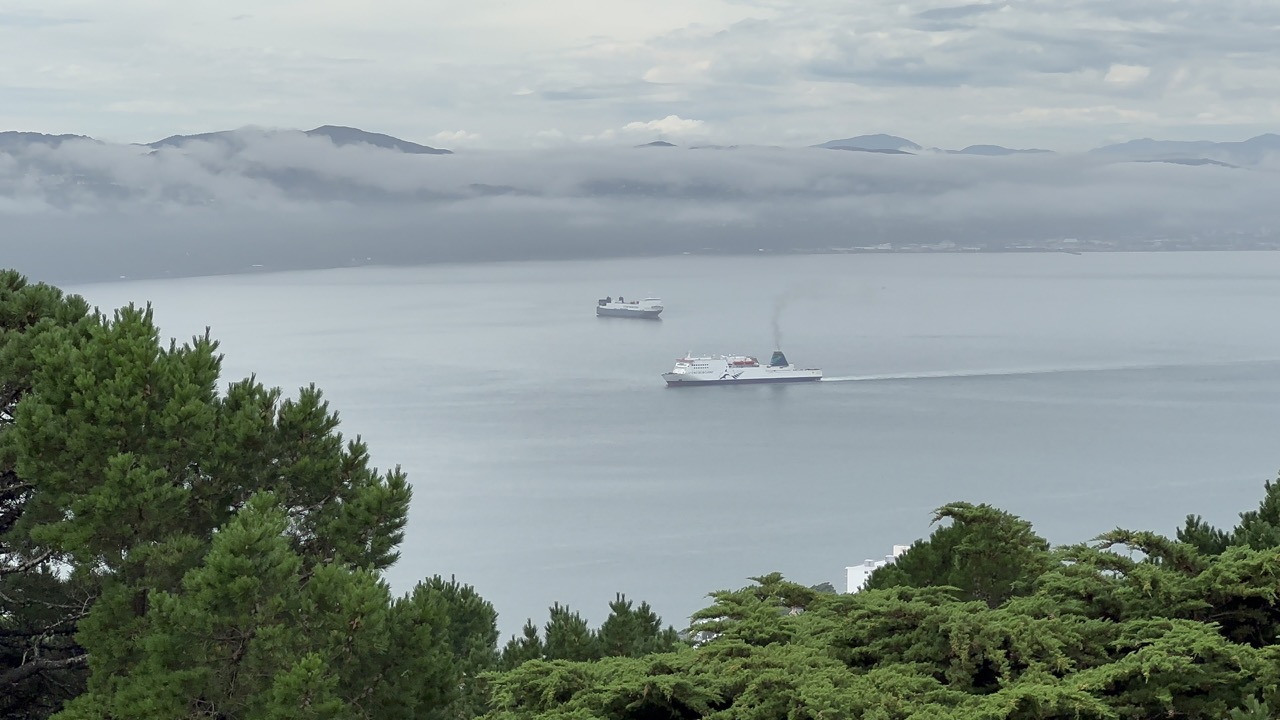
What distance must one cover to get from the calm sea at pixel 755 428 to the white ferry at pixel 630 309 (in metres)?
2.01

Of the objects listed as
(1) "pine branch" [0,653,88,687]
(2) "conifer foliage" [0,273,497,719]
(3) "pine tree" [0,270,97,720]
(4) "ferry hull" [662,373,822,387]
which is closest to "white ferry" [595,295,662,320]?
(4) "ferry hull" [662,373,822,387]

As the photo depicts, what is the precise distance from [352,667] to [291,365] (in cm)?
8916

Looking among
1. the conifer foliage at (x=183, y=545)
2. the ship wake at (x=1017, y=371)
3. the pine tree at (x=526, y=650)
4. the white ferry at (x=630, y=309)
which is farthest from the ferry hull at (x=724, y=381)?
the conifer foliage at (x=183, y=545)

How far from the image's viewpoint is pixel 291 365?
3711 inches

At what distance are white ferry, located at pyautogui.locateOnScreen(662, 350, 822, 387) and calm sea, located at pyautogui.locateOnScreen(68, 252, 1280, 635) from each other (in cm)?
131

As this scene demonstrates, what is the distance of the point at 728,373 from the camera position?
87.2m

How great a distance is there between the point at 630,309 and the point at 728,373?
147 feet

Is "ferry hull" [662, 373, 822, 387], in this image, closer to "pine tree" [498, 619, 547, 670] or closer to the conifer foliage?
"pine tree" [498, 619, 547, 670]

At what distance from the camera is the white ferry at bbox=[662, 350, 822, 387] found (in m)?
86.4

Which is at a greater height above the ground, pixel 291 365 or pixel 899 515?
pixel 291 365

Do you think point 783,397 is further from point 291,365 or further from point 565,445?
point 291,365

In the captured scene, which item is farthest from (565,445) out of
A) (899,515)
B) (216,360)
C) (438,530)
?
(216,360)

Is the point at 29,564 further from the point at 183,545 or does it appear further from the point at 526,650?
the point at 526,650

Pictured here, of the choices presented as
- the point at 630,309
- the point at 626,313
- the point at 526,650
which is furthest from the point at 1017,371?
the point at 526,650
